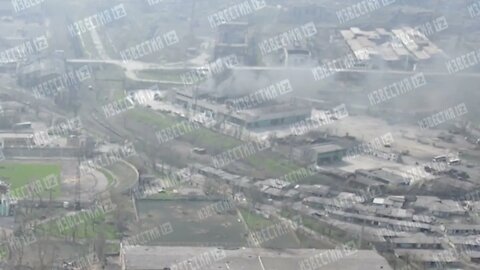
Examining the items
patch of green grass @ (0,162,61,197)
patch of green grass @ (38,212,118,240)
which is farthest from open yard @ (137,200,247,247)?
patch of green grass @ (0,162,61,197)

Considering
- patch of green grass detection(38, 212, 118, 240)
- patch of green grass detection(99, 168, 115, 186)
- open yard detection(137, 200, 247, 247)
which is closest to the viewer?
open yard detection(137, 200, 247, 247)

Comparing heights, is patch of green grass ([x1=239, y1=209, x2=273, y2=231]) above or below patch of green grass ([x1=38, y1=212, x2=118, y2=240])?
below

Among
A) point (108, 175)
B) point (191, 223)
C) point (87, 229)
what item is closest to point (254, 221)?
point (191, 223)

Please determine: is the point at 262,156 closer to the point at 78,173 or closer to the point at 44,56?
the point at 78,173

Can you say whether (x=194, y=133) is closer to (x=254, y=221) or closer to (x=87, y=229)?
(x=254, y=221)

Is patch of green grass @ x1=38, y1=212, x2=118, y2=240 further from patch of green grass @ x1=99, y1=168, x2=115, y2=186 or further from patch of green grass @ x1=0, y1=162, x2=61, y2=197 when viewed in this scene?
patch of green grass @ x1=99, y1=168, x2=115, y2=186

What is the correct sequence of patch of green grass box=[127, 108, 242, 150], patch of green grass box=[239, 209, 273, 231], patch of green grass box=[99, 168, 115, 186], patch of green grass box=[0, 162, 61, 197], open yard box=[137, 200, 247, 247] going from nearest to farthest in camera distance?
open yard box=[137, 200, 247, 247] → patch of green grass box=[239, 209, 273, 231] → patch of green grass box=[0, 162, 61, 197] → patch of green grass box=[99, 168, 115, 186] → patch of green grass box=[127, 108, 242, 150]

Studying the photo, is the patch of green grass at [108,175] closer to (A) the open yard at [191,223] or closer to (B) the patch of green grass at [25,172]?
(B) the patch of green grass at [25,172]

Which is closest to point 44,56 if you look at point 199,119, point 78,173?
point 199,119
